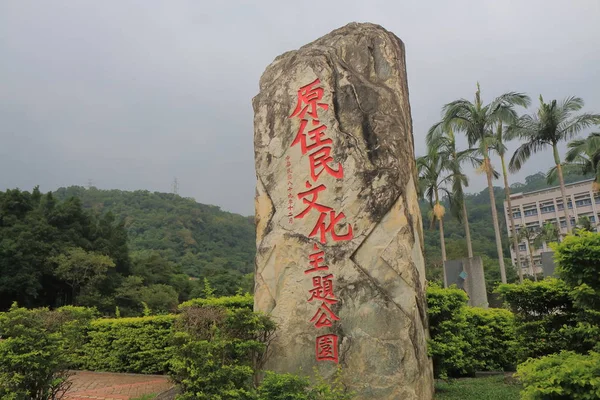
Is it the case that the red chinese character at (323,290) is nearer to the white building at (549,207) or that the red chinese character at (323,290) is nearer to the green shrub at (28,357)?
the green shrub at (28,357)

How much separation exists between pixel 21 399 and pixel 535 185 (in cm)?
6237

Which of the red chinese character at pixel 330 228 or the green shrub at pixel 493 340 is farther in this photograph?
the green shrub at pixel 493 340

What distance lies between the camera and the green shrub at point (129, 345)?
8.16 meters

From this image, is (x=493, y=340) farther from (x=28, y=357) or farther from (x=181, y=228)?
(x=181, y=228)

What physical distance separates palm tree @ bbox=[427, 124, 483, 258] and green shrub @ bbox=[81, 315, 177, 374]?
10226 mm

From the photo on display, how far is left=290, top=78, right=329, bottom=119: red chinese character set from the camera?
5.30 m

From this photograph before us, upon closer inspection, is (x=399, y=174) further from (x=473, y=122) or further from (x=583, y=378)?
(x=473, y=122)

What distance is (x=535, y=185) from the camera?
191 ft

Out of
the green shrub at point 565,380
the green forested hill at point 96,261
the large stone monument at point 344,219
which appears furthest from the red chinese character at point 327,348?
the green forested hill at point 96,261

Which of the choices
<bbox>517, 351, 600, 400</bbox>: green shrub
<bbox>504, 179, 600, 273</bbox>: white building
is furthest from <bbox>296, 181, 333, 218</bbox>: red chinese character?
<bbox>504, 179, 600, 273</bbox>: white building

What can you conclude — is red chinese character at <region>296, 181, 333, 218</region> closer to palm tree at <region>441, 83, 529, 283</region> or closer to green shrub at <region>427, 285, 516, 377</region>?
green shrub at <region>427, 285, 516, 377</region>

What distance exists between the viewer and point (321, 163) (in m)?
5.14

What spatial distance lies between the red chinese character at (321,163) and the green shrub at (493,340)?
12.9ft

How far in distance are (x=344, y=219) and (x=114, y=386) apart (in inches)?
183
